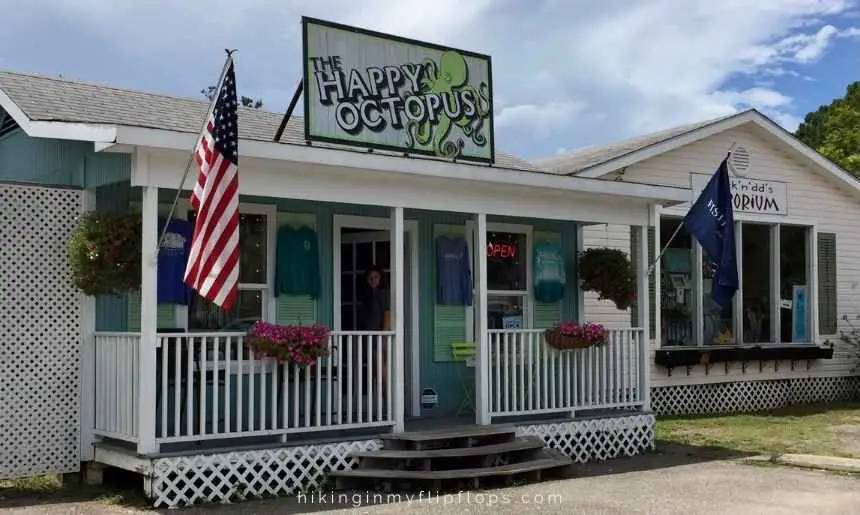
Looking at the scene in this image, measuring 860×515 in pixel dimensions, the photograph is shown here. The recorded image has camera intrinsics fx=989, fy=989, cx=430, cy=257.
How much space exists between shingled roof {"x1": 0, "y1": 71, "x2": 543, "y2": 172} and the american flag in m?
1.31

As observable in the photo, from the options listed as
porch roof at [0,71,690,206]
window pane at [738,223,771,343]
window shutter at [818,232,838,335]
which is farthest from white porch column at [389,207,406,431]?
window shutter at [818,232,838,335]

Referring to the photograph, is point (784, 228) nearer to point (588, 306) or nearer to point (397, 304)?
point (588, 306)

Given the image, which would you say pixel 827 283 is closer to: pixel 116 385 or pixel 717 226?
pixel 717 226

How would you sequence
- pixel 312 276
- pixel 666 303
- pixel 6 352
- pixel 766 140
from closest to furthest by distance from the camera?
pixel 6 352
pixel 312 276
pixel 666 303
pixel 766 140

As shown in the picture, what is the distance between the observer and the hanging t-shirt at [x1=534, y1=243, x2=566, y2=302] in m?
12.2

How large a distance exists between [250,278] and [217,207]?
7.49ft

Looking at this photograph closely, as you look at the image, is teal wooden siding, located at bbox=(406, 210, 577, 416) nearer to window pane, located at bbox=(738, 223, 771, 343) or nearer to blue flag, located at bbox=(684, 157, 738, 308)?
blue flag, located at bbox=(684, 157, 738, 308)

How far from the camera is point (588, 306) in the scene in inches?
575

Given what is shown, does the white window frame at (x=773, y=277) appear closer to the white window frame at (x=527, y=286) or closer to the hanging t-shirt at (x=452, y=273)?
the white window frame at (x=527, y=286)

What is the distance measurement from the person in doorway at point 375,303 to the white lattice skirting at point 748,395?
5.70 meters

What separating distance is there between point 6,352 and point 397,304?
3551mm

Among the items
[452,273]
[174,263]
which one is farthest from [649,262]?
[174,263]

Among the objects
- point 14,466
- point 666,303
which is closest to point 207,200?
point 14,466

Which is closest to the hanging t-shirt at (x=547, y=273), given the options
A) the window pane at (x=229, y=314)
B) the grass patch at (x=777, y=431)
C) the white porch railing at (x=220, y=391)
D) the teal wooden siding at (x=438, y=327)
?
the teal wooden siding at (x=438, y=327)
